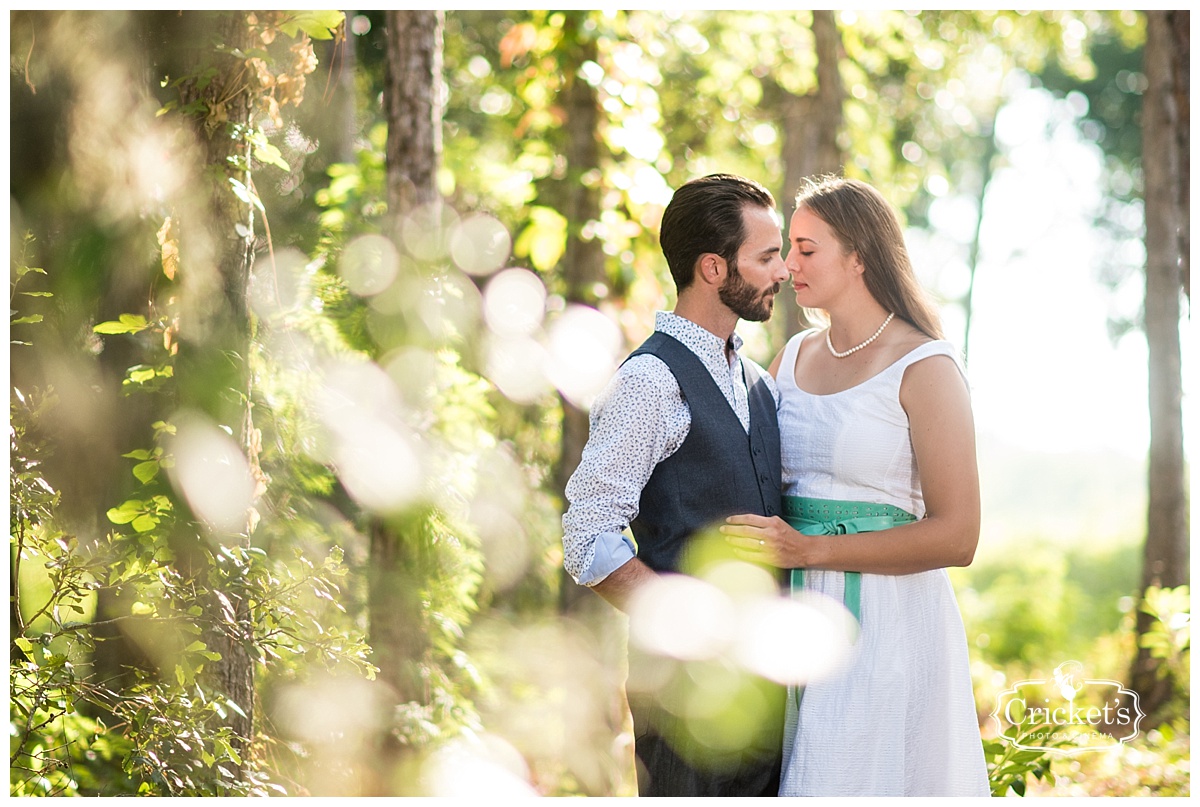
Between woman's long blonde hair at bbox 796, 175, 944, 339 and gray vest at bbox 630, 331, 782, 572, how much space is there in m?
0.57

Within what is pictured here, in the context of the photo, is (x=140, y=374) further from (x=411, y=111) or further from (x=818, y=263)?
(x=818, y=263)

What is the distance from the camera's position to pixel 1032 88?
16984 millimetres

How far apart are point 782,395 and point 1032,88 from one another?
1707 cm

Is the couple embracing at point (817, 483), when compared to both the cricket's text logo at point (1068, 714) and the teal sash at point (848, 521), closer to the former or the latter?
the teal sash at point (848, 521)

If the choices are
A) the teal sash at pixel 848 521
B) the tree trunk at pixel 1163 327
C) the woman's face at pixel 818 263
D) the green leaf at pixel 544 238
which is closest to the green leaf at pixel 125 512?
the teal sash at pixel 848 521

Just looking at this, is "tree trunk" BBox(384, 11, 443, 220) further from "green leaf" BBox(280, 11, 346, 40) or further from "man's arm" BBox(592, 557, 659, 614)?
"man's arm" BBox(592, 557, 659, 614)

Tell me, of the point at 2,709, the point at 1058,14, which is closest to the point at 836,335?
the point at 2,709

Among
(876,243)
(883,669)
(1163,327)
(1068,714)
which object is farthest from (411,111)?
(1163,327)

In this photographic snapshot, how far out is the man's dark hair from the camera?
93.4 inches

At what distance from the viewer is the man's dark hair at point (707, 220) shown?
2.37 m

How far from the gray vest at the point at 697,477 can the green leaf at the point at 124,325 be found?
4.95 ft

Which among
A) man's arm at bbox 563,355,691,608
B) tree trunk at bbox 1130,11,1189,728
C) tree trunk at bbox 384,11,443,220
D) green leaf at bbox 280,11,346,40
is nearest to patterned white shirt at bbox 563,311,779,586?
man's arm at bbox 563,355,691,608

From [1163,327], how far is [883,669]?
5.70 metres

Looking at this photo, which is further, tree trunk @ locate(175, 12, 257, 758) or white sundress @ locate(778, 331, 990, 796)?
tree trunk @ locate(175, 12, 257, 758)
